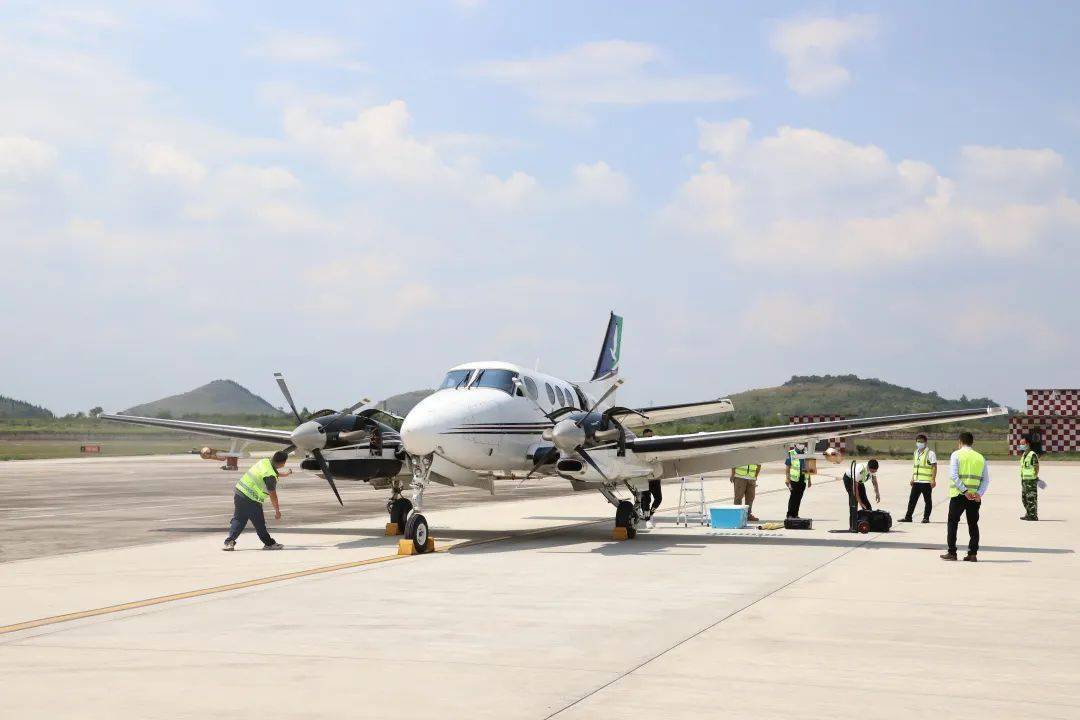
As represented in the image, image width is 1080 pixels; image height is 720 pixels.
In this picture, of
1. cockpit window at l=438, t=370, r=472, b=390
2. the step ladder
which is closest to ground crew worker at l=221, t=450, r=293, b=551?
cockpit window at l=438, t=370, r=472, b=390

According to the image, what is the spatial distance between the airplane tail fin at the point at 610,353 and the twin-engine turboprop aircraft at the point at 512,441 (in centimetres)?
921

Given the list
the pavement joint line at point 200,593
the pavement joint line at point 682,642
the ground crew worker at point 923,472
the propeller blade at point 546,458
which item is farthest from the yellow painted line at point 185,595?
the ground crew worker at point 923,472

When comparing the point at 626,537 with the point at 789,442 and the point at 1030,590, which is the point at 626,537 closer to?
the point at 789,442

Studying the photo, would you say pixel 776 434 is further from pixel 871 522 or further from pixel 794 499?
pixel 794 499

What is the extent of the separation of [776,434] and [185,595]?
37.4ft

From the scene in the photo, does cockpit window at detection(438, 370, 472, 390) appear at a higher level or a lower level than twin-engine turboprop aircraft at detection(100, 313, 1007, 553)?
higher

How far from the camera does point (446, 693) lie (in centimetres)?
766

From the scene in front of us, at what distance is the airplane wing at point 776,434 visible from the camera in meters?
19.3

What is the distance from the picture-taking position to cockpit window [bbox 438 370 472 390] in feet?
63.9

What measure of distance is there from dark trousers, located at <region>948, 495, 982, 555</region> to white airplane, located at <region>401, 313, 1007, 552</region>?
298 cm

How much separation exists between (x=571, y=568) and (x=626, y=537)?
16.4 ft

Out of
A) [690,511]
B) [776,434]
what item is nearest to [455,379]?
[776,434]

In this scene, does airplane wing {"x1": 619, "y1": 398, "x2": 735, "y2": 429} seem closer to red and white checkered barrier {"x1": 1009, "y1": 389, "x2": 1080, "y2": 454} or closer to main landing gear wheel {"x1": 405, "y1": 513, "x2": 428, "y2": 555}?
main landing gear wheel {"x1": 405, "y1": 513, "x2": 428, "y2": 555}

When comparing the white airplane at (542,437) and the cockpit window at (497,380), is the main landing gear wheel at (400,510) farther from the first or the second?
the cockpit window at (497,380)
